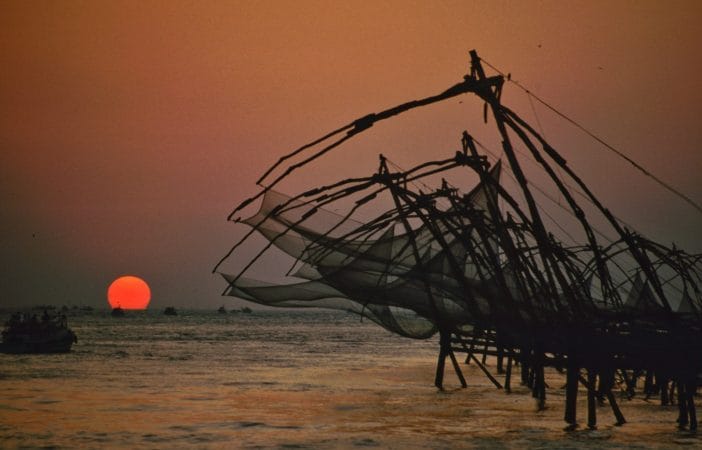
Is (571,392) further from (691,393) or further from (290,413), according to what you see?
(290,413)

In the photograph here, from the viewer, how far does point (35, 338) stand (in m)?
33.3

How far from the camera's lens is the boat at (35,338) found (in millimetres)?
32875

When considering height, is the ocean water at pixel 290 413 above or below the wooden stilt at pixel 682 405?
below

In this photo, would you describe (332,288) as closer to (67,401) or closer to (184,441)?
(184,441)

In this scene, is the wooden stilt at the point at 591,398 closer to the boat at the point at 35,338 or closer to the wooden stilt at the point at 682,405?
the wooden stilt at the point at 682,405

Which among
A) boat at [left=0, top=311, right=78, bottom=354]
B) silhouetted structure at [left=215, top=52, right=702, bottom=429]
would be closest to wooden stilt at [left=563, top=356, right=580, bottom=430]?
silhouetted structure at [left=215, top=52, right=702, bottom=429]

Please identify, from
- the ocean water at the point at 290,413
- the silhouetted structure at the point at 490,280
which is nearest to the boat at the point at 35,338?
the ocean water at the point at 290,413

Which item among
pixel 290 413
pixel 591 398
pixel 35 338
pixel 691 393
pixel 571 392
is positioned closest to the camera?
pixel 691 393

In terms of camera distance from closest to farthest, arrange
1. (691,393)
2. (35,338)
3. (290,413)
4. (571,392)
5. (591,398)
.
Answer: (691,393), (591,398), (571,392), (290,413), (35,338)

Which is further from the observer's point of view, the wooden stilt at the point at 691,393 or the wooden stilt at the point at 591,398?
the wooden stilt at the point at 591,398

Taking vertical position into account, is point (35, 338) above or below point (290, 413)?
above

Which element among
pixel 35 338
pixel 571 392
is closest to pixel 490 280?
pixel 571 392

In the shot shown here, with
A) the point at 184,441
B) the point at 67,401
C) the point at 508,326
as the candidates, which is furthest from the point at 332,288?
the point at 67,401

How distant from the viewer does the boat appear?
32.9 metres
